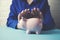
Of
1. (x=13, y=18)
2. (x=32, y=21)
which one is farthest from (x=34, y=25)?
(x=13, y=18)

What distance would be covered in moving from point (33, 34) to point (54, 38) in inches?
5.3

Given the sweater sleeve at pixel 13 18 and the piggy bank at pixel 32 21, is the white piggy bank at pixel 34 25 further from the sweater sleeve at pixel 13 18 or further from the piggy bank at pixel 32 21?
the sweater sleeve at pixel 13 18

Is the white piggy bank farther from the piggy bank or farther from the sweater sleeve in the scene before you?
the sweater sleeve

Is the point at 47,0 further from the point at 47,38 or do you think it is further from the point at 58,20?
the point at 47,38

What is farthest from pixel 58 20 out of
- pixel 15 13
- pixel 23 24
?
pixel 23 24

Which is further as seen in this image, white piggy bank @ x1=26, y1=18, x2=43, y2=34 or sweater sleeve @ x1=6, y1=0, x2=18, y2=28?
sweater sleeve @ x1=6, y1=0, x2=18, y2=28

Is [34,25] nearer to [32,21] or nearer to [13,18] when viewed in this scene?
[32,21]

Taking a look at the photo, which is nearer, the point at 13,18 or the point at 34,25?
the point at 34,25

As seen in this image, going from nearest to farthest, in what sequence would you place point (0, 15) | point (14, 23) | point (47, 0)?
point (14, 23) < point (47, 0) < point (0, 15)

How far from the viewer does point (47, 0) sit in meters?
1.19

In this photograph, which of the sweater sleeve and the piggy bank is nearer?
the piggy bank

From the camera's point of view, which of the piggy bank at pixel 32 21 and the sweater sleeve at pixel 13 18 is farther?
the sweater sleeve at pixel 13 18

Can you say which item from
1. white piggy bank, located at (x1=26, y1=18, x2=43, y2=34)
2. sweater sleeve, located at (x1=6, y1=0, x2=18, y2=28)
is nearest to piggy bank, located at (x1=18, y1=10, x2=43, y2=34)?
white piggy bank, located at (x1=26, y1=18, x2=43, y2=34)

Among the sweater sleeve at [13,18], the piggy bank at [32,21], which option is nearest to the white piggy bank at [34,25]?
the piggy bank at [32,21]
